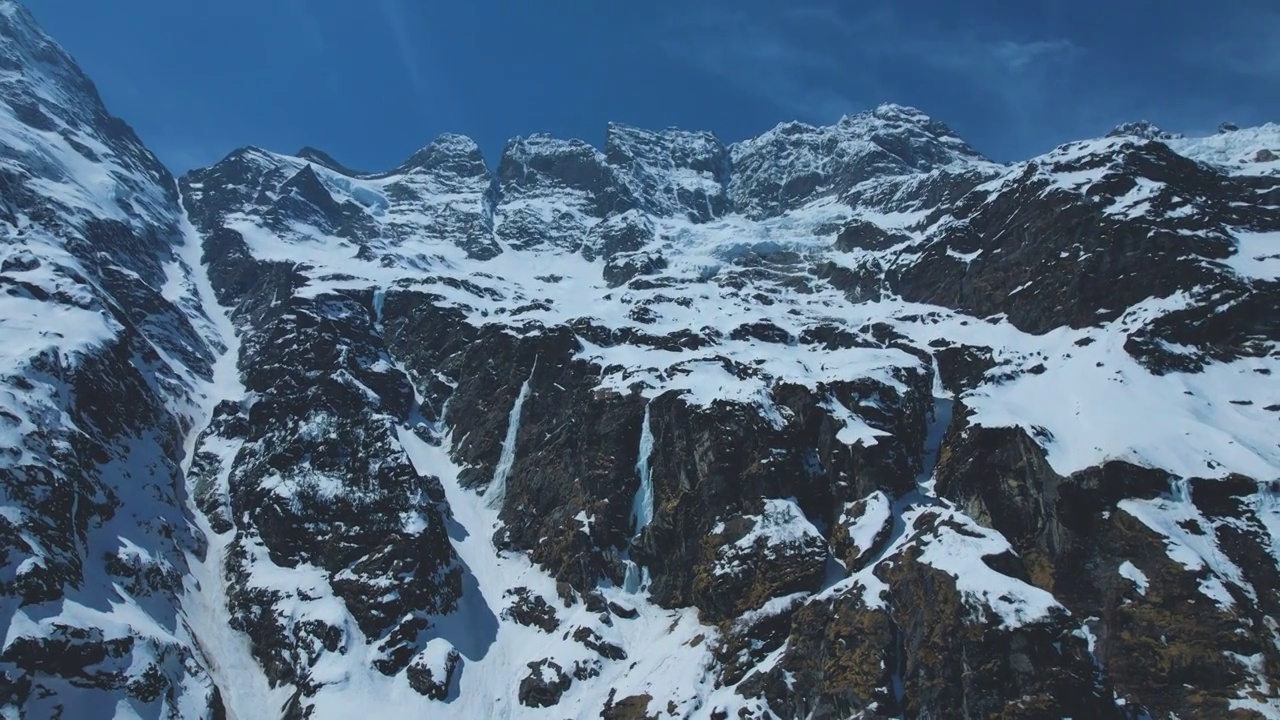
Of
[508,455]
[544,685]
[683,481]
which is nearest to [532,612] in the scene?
[544,685]

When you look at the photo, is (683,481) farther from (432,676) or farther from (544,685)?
(432,676)

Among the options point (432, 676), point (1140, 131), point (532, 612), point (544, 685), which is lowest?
point (544, 685)

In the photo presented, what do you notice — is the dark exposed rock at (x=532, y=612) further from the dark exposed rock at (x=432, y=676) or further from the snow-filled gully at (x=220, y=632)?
the snow-filled gully at (x=220, y=632)

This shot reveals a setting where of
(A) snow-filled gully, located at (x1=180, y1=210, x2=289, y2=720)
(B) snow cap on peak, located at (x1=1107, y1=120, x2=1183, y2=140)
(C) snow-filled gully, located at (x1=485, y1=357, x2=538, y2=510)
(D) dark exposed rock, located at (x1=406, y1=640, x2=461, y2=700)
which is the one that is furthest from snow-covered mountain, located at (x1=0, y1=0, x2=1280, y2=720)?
(B) snow cap on peak, located at (x1=1107, y1=120, x2=1183, y2=140)

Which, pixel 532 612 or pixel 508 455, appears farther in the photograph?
pixel 508 455

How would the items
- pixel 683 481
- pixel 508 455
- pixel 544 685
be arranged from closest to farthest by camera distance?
1. pixel 544 685
2. pixel 683 481
3. pixel 508 455

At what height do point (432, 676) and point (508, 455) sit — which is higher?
point (508, 455)

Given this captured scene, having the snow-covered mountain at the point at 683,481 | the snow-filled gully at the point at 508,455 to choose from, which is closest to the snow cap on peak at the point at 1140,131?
the snow-covered mountain at the point at 683,481

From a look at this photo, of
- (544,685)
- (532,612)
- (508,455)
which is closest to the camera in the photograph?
(544,685)

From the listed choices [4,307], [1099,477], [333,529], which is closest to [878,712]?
[1099,477]

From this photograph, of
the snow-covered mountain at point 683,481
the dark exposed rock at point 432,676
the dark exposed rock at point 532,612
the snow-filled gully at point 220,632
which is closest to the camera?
the snow-covered mountain at point 683,481
